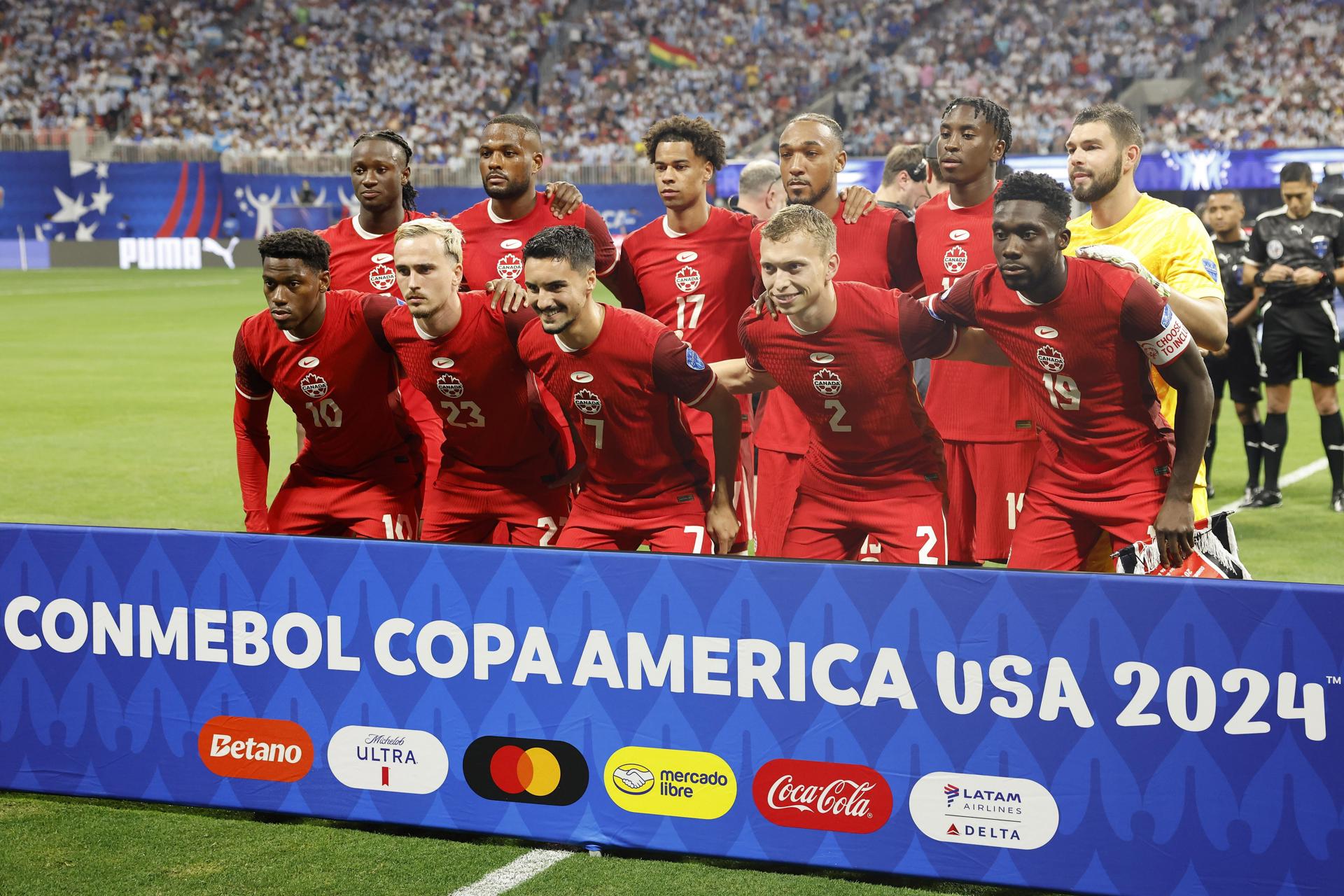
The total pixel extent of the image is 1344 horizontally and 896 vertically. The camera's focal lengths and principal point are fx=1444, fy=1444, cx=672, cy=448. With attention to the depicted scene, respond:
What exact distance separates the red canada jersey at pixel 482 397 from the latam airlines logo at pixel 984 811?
90.9 inches

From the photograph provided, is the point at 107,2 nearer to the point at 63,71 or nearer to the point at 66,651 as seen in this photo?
the point at 63,71

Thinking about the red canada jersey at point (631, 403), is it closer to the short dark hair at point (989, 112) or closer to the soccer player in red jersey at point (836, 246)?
the soccer player in red jersey at point (836, 246)

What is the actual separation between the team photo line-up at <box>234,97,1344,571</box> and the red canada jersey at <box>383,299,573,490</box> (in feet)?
0.04

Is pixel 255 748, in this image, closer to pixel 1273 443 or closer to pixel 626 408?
pixel 626 408

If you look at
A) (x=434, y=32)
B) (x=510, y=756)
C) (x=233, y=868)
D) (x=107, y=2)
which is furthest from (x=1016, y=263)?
(x=107, y=2)

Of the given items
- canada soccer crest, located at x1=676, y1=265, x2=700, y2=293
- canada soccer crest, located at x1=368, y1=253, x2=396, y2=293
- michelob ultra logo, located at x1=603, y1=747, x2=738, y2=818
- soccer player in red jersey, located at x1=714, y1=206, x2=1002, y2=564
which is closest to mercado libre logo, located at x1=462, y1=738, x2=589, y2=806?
michelob ultra logo, located at x1=603, y1=747, x2=738, y2=818

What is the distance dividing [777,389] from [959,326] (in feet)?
3.37

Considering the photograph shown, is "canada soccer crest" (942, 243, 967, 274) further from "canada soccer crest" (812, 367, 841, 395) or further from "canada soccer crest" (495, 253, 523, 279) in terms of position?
"canada soccer crest" (495, 253, 523, 279)

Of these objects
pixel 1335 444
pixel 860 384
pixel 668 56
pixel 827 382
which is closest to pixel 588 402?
pixel 827 382

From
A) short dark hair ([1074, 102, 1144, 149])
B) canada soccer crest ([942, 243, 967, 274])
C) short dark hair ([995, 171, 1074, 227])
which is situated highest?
short dark hair ([1074, 102, 1144, 149])

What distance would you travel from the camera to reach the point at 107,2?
43.7 meters

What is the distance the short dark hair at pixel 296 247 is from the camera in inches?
217

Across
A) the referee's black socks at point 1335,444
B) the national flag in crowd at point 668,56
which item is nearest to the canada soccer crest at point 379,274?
the referee's black socks at point 1335,444

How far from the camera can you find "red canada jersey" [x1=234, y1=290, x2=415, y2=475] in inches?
221
